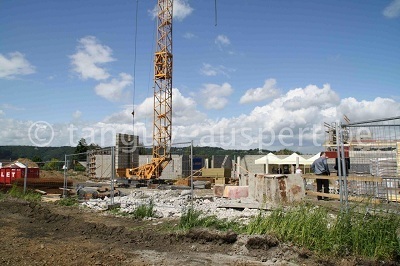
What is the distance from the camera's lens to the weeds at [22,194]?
1528 centimetres

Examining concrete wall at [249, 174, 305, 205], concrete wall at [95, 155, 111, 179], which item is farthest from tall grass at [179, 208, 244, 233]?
concrete wall at [95, 155, 111, 179]

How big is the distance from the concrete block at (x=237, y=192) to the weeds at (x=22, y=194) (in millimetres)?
8622

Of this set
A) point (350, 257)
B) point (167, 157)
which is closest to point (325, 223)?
point (350, 257)

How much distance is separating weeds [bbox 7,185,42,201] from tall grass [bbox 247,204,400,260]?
1278cm

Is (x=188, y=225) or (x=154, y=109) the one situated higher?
(x=154, y=109)

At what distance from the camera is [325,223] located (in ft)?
19.2

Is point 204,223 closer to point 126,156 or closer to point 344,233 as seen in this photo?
point 344,233

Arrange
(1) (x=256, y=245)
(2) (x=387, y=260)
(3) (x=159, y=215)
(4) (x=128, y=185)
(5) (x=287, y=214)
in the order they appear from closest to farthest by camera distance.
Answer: (2) (x=387, y=260)
(1) (x=256, y=245)
(5) (x=287, y=214)
(3) (x=159, y=215)
(4) (x=128, y=185)

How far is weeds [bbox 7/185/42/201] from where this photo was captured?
602 inches

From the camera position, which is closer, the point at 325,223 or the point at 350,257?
the point at 350,257

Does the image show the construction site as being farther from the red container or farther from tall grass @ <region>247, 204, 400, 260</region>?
the red container

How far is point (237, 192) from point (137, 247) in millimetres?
7648

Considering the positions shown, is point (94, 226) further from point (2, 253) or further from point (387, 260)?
point (387, 260)

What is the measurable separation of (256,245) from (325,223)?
1275 mm
